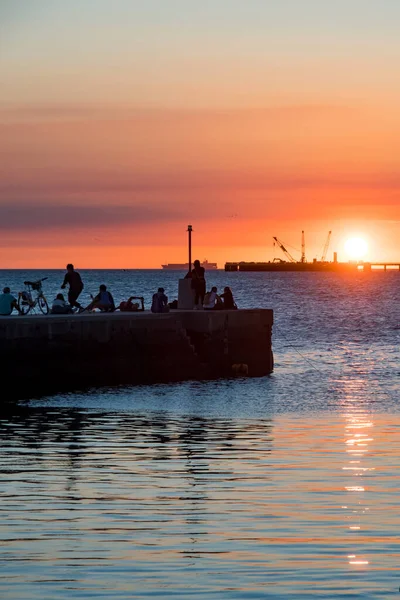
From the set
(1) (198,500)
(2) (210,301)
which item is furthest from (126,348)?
(1) (198,500)

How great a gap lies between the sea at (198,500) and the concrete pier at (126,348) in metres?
2.26

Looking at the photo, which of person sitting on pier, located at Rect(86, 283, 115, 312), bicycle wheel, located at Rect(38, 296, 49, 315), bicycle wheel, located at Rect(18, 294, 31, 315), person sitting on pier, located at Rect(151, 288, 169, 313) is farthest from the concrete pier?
bicycle wheel, located at Rect(18, 294, 31, 315)

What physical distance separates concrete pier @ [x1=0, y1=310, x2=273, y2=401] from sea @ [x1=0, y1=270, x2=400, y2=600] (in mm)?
2260

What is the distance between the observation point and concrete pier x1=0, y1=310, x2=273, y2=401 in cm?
3195

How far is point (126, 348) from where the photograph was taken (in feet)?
117

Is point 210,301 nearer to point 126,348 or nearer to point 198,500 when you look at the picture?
point 126,348

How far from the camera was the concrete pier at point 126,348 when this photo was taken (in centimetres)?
3195

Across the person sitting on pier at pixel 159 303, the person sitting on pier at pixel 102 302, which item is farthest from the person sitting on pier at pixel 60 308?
the person sitting on pier at pixel 159 303

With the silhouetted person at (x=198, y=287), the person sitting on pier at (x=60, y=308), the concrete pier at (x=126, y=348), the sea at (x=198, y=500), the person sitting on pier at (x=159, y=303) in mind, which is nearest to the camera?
the sea at (x=198, y=500)

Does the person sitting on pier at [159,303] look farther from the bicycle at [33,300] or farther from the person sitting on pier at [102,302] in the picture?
the bicycle at [33,300]

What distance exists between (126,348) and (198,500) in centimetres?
2076

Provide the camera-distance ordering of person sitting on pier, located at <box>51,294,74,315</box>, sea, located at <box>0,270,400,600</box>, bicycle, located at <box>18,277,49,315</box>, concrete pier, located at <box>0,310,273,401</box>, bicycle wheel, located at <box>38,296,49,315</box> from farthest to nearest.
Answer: bicycle wheel, located at <box>38,296,49,315</box> → bicycle, located at <box>18,277,49,315</box> → person sitting on pier, located at <box>51,294,74,315</box> → concrete pier, located at <box>0,310,273,401</box> → sea, located at <box>0,270,400,600</box>

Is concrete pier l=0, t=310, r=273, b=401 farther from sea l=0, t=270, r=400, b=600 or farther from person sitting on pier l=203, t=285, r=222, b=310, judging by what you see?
sea l=0, t=270, r=400, b=600

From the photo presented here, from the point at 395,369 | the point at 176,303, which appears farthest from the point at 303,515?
the point at 395,369
